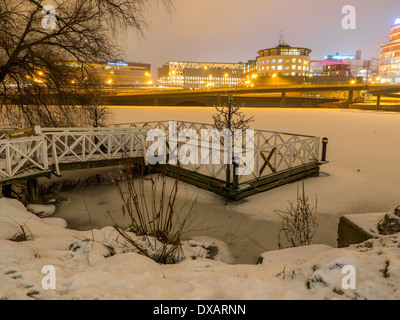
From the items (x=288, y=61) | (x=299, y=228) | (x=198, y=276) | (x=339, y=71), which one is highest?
(x=288, y=61)

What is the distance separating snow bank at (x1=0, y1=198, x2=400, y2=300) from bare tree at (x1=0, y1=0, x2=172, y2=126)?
26.2 ft

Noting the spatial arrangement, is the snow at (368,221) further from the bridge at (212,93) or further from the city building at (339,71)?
the city building at (339,71)

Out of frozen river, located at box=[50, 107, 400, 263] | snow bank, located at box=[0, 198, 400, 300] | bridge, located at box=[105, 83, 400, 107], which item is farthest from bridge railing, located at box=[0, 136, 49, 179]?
bridge, located at box=[105, 83, 400, 107]

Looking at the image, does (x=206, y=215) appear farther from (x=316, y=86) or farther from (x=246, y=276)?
(x=316, y=86)

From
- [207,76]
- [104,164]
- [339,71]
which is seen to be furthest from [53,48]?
[207,76]

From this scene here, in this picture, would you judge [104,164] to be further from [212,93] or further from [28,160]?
[212,93]

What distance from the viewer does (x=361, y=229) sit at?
441cm

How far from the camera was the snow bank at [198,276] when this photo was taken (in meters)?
2.86

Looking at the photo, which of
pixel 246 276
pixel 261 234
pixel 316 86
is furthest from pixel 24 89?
pixel 316 86

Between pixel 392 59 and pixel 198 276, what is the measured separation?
5573 inches

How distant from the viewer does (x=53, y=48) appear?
11453 mm

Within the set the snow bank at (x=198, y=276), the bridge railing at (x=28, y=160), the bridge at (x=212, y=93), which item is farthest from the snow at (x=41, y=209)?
the bridge at (x=212, y=93)

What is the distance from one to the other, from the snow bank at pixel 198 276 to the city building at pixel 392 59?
131 m
